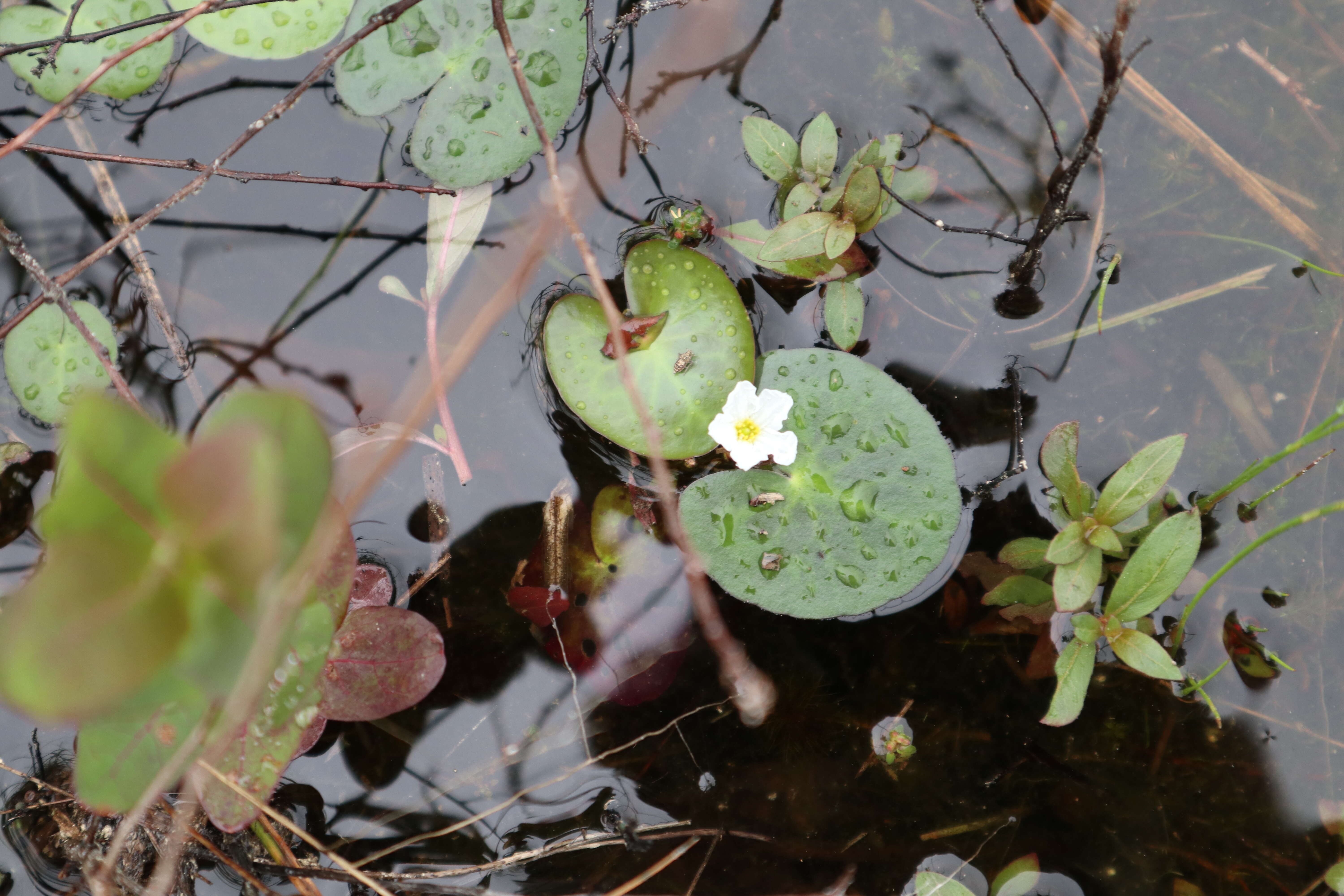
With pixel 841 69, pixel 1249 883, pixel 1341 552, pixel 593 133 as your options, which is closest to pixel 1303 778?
pixel 1249 883

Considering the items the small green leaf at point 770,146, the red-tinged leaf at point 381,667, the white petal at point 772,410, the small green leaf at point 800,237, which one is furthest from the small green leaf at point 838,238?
the red-tinged leaf at point 381,667

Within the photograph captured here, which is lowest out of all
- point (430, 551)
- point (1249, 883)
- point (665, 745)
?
point (1249, 883)

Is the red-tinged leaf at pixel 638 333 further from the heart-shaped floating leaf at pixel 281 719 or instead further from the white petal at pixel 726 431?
the heart-shaped floating leaf at pixel 281 719

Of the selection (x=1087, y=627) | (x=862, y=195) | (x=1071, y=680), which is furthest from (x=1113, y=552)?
(x=862, y=195)

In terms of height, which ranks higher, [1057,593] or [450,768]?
[1057,593]

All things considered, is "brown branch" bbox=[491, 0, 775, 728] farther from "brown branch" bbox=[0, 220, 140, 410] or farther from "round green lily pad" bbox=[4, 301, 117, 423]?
"round green lily pad" bbox=[4, 301, 117, 423]

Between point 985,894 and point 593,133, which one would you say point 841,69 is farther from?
point 985,894

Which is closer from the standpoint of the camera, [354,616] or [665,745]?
[354,616]
